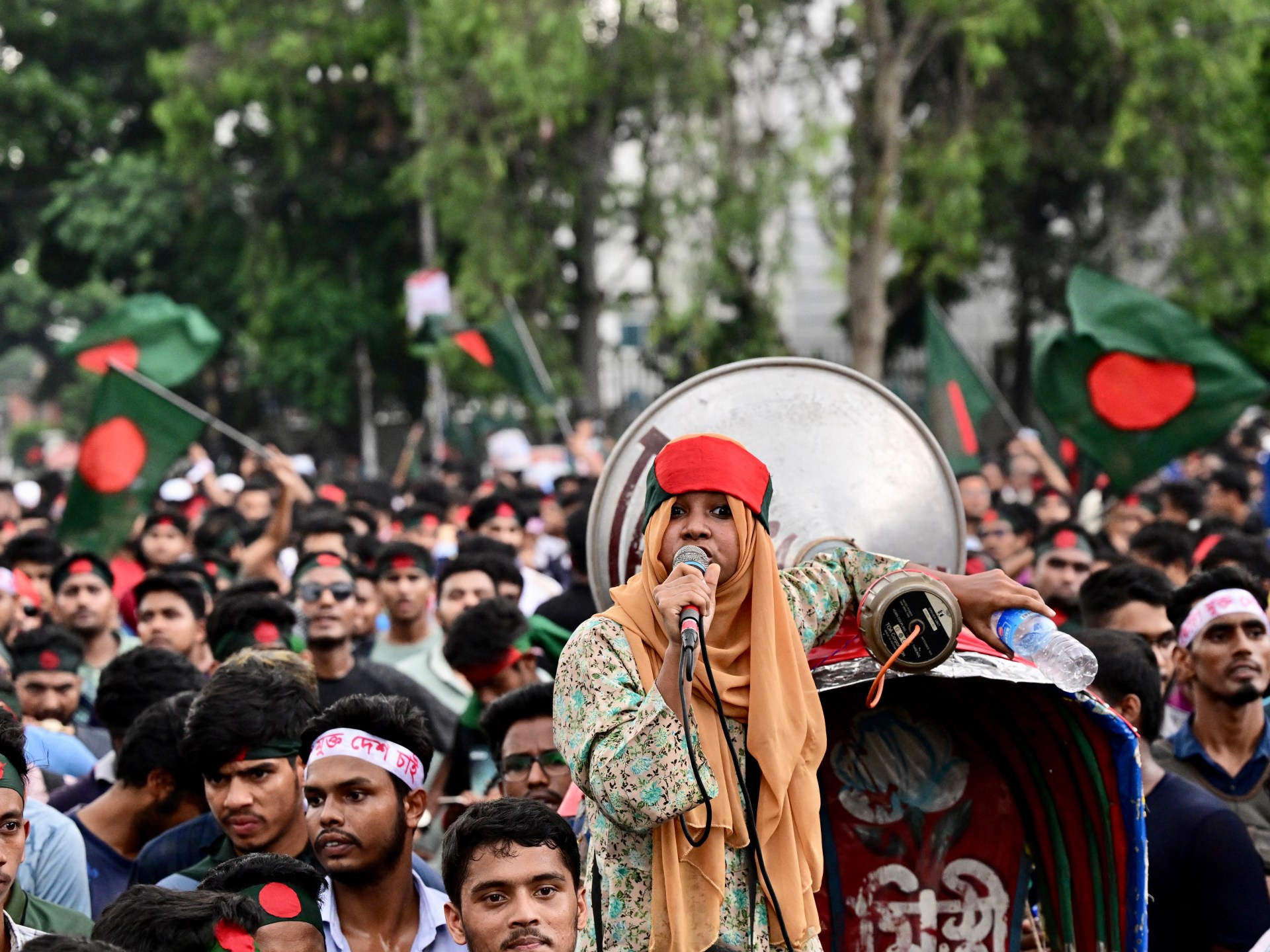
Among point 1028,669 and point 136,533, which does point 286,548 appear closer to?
point 136,533

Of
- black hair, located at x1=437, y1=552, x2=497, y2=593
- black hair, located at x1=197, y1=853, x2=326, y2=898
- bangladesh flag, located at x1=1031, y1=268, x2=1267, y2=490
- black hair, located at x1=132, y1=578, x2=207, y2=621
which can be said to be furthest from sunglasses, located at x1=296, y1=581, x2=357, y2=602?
bangladesh flag, located at x1=1031, y1=268, x2=1267, y2=490

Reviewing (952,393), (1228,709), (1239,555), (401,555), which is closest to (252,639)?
(401,555)

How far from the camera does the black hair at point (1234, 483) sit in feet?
39.2

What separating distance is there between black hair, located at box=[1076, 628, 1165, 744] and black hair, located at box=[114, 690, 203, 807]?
2572 millimetres

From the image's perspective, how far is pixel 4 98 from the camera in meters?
29.1

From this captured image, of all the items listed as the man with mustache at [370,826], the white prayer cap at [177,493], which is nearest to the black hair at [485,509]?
the white prayer cap at [177,493]

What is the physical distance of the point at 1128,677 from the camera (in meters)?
4.96

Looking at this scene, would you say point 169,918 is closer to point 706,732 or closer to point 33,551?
point 706,732

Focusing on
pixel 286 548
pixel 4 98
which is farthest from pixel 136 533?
pixel 4 98

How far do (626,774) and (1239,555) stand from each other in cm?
482

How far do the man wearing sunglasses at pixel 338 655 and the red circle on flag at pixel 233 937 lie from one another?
274 centimetres

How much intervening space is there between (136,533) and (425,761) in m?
7.74

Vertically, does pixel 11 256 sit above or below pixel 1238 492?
above

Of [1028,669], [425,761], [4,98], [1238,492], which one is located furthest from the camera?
[4,98]
